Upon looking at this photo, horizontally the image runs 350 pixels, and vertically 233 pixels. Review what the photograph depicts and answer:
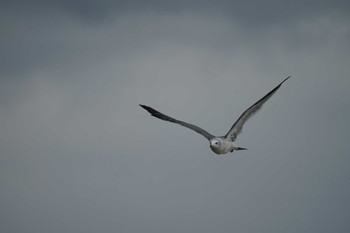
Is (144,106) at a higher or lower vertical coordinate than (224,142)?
higher

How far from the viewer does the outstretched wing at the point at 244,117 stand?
38.6 m

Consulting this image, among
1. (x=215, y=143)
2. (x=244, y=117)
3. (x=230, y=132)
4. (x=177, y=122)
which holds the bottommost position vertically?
(x=215, y=143)

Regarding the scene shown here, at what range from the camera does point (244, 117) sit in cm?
4025

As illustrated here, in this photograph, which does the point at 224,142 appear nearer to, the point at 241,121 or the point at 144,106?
the point at 241,121

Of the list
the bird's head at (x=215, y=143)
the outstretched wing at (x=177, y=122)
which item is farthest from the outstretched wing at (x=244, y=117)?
the bird's head at (x=215, y=143)

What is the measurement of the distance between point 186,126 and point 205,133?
157cm

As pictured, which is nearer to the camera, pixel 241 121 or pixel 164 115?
pixel 241 121

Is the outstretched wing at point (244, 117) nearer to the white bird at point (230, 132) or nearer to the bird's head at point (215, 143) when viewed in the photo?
the white bird at point (230, 132)

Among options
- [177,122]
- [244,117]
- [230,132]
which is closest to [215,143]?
[230,132]

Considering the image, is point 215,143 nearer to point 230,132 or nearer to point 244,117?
point 230,132

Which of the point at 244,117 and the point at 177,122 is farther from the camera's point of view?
the point at 177,122

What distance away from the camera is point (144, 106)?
144 feet

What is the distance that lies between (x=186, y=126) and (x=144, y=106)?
307 centimetres

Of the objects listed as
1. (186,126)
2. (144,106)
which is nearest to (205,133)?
(186,126)
